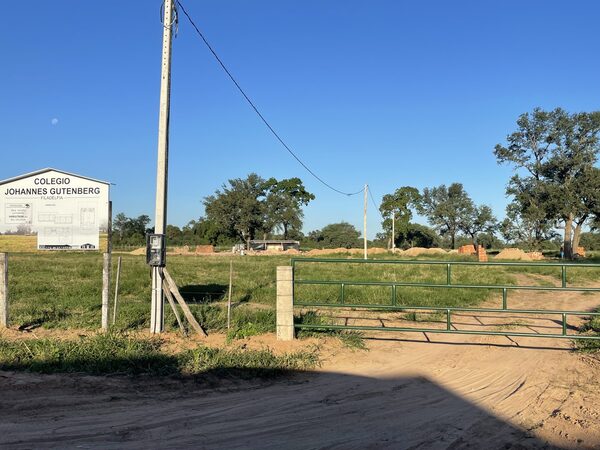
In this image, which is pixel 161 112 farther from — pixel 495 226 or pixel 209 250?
pixel 495 226

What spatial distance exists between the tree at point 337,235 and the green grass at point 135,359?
11777cm

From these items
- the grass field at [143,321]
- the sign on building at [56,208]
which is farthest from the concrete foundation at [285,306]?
the sign on building at [56,208]

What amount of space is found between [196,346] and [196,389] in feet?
6.44

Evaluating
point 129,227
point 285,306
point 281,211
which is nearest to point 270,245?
point 281,211

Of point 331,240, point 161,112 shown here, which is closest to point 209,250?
point 331,240

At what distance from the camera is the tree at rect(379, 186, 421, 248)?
93.6 meters

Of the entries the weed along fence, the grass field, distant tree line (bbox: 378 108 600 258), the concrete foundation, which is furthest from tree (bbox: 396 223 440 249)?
the concrete foundation

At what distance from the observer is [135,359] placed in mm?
7273

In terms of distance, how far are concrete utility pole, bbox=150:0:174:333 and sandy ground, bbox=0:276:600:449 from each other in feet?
8.23

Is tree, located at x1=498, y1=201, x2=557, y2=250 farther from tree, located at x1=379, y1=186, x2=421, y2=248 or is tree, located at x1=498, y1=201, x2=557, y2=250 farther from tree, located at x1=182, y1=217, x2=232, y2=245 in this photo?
tree, located at x1=182, y1=217, x2=232, y2=245

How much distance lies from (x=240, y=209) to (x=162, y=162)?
72228mm

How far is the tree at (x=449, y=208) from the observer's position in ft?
283

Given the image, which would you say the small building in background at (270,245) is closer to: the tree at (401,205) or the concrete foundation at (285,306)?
the tree at (401,205)

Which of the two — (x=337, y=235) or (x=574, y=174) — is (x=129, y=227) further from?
(x=574, y=174)
